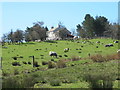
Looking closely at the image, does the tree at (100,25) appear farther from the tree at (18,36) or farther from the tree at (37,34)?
the tree at (18,36)

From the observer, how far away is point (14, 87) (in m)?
9.88

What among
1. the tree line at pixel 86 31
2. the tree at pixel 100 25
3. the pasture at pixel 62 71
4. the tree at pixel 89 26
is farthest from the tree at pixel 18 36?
the pasture at pixel 62 71

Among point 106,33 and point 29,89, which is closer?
point 29,89

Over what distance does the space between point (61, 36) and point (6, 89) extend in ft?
332

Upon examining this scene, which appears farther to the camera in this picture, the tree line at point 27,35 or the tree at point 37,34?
the tree at point 37,34

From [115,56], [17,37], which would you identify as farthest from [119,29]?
[115,56]

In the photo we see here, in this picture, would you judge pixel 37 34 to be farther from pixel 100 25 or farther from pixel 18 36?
pixel 100 25

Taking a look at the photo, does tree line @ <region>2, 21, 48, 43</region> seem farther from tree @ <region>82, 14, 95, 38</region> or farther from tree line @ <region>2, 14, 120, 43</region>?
tree @ <region>82, 14, 95, 38</region>

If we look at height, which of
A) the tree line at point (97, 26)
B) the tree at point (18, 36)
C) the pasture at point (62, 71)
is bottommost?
the pasture at point (62, 71)

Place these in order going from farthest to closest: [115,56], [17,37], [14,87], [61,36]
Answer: [61,36]
[17,37]
[115,56]
[14,87]

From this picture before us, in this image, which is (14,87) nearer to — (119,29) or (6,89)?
(6,89)

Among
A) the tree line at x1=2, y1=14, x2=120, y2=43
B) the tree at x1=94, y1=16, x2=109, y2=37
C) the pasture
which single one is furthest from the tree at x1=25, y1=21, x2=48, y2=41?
the pasture

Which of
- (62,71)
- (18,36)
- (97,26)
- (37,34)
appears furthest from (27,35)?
(62,71)

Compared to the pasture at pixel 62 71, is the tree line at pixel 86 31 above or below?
above
